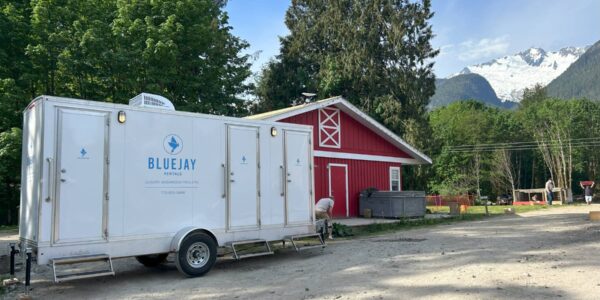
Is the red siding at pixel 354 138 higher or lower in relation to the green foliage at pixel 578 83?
lower

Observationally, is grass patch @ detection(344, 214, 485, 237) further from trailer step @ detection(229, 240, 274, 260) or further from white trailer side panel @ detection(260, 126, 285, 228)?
trailer step @ detection(229, 240, 274, 260)

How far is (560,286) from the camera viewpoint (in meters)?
6.99

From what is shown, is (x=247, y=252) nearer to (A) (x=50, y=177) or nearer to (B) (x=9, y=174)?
(A) (x=50, y=177)

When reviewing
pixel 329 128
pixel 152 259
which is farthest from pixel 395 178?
pixel 152 259

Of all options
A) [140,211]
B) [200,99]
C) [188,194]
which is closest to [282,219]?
[188,194]

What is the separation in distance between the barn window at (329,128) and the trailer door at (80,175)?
41.1 ft

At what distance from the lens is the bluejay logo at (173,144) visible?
9.37 meters

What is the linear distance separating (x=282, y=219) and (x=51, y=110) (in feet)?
17.4

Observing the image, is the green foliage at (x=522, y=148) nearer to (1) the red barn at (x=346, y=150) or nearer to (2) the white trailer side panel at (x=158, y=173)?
(1) the red barn at (x=346, y=150)

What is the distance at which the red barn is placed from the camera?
792 inches

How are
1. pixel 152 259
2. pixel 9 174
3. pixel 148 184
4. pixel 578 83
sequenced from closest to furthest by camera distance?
1. pixel 148 184
2. pixel 152 259
3. pixel 9 174
4. pixel 578 83

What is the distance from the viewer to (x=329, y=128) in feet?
68.5

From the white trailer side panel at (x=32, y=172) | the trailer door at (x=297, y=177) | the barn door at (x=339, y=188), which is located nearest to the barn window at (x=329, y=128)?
the barn door at (x=339, y=188)

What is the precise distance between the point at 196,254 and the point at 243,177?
6.46ft
